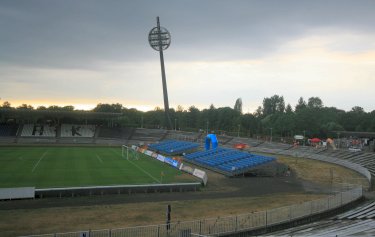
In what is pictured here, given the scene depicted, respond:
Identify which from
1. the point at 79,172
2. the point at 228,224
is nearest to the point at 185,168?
the point at 79,172

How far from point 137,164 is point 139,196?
69.5 feet

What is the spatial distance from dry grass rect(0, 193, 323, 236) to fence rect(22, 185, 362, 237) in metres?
2.60

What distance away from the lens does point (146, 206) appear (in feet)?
92.0

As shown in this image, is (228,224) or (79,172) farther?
(79,172)

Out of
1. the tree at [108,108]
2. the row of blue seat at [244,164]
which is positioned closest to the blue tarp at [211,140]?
the row of blue seat at [244,164]

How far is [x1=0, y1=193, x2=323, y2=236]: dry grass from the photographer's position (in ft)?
72.5

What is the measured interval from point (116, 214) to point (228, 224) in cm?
795

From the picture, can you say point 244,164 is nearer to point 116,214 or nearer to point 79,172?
point 79,172

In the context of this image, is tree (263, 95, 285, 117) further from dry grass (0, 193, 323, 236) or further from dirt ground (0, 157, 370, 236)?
dry grass (0, 193, 323, 236)

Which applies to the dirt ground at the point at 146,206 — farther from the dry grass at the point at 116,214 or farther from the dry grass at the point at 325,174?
the dry grass at the point at 325,174

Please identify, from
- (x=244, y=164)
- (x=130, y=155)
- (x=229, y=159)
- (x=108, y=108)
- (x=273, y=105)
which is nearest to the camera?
(x=244, y=164)

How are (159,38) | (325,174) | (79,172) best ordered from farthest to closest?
(159,38) → (325,174) → (79,172)

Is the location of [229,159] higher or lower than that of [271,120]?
lower

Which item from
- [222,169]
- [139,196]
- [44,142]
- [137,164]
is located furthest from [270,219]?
[44,142]
